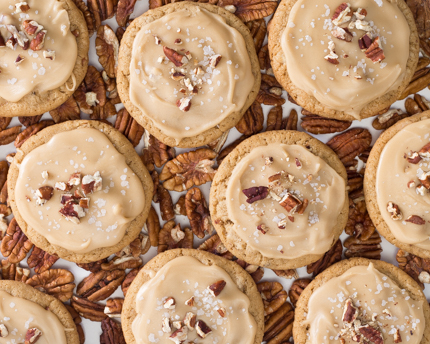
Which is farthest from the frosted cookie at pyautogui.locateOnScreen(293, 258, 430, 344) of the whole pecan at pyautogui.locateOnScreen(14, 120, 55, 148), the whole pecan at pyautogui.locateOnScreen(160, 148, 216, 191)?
the whole pecan at pyautogui.locateOnScreen(14, 120, 55, 148)

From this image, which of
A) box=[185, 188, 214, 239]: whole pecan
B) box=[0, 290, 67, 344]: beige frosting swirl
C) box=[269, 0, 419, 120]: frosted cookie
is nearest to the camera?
box=[269, 0, 419, 120]: frosted cookie

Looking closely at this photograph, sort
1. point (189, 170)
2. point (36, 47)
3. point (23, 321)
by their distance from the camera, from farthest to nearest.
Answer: point (189, 170), point (23, 321), point (36, 47)

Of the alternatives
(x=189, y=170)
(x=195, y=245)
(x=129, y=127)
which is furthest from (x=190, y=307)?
(x=129, y=127)

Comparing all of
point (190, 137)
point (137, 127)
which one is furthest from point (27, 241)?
point (190, 137)

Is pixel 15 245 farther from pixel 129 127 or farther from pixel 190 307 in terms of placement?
pixel 190 307

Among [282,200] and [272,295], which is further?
[272,295]

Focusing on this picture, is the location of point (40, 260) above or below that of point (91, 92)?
below

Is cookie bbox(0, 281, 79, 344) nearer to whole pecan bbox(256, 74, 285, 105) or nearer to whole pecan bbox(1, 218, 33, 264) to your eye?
whole pecan bbox(1, 218, 33, 264)
